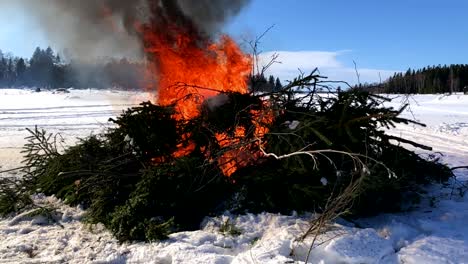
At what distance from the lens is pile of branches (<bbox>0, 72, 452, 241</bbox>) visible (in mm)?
5551

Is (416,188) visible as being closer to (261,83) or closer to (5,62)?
Result: (261,83)

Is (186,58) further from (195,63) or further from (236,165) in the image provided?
(236,165)

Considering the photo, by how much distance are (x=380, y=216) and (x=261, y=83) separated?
298 cm

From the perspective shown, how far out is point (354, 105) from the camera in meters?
6.46

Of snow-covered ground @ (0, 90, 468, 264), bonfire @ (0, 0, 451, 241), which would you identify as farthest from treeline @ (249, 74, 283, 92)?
snow-covered ground @ (0, 90, 468, 264)

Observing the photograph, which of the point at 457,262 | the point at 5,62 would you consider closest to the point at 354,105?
the point at 457,262

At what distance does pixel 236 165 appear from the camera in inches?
245

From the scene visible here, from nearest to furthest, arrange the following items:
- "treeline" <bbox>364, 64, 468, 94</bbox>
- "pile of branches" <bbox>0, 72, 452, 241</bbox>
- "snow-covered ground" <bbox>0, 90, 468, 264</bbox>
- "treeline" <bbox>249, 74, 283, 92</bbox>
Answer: "snow-covered ground" <bbox>0, 90, 468, 264</bbox> < "pile of branches" <bbox>0, 72, 452, 241</bbox> < "treeline" <bbox>249, 74, 283, 92</bbox> < "treeline" <bbox>364, 64, 468, 94</bbox>

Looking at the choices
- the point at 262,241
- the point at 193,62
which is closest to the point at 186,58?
the point at 193,62

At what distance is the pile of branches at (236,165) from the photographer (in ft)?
18.2

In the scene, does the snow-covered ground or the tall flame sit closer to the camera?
the snow-covered ground

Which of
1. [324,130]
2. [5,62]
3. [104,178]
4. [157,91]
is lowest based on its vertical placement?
[104,178]

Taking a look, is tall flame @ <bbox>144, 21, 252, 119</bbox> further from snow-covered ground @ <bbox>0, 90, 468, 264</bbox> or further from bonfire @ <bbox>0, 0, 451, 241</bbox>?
snow-covered ground @ <bbox>0, 90, 468, 264</bbox>

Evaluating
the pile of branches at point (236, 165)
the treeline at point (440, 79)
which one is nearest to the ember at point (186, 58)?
the pile of branches at point (236, 165)
